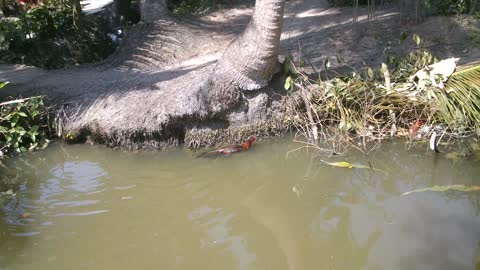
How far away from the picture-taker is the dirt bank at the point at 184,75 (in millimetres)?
7305

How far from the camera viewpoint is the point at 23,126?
772 centimetres

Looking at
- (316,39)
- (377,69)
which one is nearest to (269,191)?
(377,69)

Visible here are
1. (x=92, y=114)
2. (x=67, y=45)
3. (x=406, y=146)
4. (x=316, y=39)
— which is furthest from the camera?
(x=67, y=45)

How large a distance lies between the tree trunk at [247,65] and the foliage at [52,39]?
15.6ft

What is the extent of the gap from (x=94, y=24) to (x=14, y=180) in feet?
19.7

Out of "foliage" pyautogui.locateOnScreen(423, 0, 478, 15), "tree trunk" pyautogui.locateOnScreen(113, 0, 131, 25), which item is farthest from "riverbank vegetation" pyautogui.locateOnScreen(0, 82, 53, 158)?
"foliage" pyautogui.locateOnScreen(423, 0, 478, 15)

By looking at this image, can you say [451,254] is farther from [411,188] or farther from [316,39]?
[316,39]

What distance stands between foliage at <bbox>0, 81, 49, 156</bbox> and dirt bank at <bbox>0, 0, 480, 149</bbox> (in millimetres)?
370

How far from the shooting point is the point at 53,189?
622 centimetres

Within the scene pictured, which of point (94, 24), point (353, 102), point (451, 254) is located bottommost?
point (451, 254)

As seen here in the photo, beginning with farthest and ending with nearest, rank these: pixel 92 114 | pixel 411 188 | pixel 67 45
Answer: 1. pixel 67 45
2. pixel 92 114
3. pixel 411 188

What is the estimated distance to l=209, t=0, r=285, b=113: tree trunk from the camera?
23.2 ft

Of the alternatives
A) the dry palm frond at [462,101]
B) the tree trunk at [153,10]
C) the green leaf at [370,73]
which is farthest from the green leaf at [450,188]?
the tree trunk at [153,10]

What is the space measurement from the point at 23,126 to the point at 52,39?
3874mm
